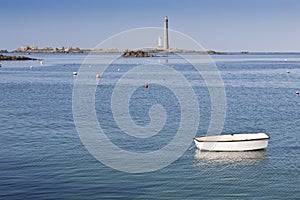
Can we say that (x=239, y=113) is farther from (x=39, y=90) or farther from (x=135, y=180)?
(x=39, y=90)

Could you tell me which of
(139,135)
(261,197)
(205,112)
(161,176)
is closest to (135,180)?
(161,176)

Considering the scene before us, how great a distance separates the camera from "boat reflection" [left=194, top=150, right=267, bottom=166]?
30156mm

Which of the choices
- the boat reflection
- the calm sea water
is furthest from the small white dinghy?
the calm sea water

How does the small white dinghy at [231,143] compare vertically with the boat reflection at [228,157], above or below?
above

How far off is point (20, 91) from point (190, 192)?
58.2 m

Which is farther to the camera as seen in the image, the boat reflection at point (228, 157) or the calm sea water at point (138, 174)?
the boat reflection at point (228, 157)

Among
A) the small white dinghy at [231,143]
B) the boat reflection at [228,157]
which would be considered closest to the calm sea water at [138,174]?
the boat reflection at [228,157]

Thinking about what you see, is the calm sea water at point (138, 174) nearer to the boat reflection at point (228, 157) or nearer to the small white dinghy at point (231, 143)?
the boat reflection at point (228, 157)

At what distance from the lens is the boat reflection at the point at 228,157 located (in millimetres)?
30156

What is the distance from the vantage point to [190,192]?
2419 cm

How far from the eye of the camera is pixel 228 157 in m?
31.3

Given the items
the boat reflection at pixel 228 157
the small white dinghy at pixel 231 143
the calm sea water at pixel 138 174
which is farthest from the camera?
the small white dinghy at pixel 231 143

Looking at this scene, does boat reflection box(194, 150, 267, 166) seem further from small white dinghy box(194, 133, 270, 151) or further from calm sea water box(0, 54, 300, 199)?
small white dinghy box(194, 133, 270, 151)

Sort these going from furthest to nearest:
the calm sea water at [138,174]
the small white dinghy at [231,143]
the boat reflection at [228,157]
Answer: the small white dinghy at [231,143] → the boat reflection at [228,157] → the calm sea water at [138,174]
